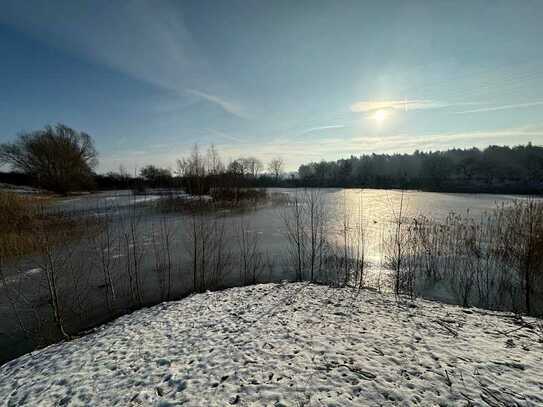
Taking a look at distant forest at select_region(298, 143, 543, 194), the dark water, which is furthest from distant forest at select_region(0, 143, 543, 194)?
the dark water

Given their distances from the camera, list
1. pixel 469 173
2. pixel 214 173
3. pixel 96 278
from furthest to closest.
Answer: pixel 469 173
pixel 214 173
pixel 96 278

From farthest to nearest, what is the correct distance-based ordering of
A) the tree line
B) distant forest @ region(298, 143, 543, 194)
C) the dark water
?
distant forest @ region(298, 143, 543, 194), the tree line, the dark water

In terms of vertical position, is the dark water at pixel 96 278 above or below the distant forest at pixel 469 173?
below

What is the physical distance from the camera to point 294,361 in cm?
371

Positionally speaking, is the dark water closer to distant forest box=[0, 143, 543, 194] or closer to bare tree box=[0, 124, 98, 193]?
distant forest box=[0, 143, 543, 194]

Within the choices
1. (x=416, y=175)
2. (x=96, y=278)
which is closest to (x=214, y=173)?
(x=96, y=278)

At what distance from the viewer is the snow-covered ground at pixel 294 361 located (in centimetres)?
304

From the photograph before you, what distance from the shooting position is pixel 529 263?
6.82 m

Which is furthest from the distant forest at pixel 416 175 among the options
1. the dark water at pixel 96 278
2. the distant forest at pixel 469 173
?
the dark water at pixel 96 278

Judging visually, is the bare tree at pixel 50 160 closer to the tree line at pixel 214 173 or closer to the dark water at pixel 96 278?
the tree line at pixel 214 173

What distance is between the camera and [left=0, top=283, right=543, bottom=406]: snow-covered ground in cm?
304

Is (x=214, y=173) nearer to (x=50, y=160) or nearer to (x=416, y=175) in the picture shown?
(x=50, y=160)

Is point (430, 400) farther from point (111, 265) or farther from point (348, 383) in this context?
point (111, 265)

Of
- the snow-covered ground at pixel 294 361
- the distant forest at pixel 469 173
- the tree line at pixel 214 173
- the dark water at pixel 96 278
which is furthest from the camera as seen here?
the distant forest at pixel 469 173
